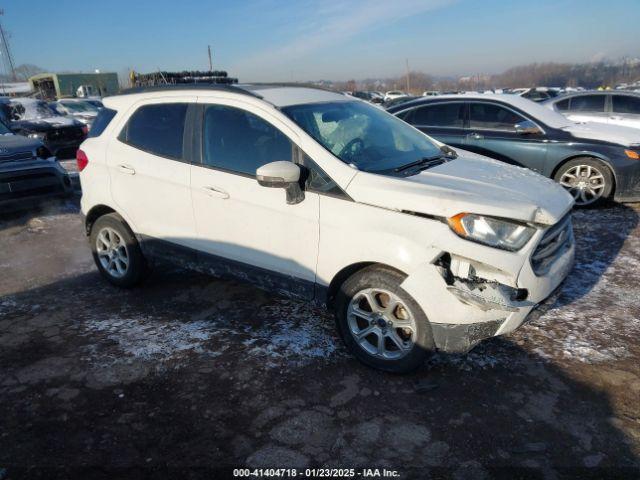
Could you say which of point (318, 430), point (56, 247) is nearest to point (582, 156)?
point (318, 430)

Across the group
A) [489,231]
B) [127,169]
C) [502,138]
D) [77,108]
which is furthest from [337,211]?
[77,108]

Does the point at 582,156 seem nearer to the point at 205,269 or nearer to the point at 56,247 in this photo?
the point at 205,269

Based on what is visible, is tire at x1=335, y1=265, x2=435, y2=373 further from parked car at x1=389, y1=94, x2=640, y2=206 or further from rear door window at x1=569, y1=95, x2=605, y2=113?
rear door window at x1=569, y1=95, x2=605, y2=113

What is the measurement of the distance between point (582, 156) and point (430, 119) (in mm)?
2154

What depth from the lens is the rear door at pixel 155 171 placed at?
3.77m

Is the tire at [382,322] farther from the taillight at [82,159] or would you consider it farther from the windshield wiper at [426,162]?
the taillight at [82,159]

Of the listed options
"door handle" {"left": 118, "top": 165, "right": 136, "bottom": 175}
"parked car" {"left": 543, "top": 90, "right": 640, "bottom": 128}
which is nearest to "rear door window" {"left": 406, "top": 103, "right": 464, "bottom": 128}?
"parked car" {"left": 543, "top": 90, "right": 640, "bottom": 128}

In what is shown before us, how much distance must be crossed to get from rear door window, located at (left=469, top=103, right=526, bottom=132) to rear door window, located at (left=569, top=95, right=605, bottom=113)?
4383 millimetres

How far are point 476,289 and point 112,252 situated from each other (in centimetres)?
344

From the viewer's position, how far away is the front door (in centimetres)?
320

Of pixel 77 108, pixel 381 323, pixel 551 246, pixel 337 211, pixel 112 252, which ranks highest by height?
pixel 77 108

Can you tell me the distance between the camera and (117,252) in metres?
4.45

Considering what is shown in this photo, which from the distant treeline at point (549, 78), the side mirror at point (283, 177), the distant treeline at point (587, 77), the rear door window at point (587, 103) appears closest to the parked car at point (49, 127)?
the side mirror at point (283, 177)

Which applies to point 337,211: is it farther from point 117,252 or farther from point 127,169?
point 117,252
